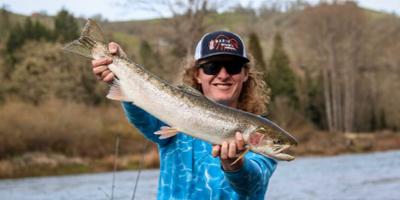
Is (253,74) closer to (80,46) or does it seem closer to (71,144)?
(80,46)

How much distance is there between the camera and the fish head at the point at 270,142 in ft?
10.2

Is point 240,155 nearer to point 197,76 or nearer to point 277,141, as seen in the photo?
point 277,141

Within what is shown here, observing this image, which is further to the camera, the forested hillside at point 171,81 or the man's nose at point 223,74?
the forested hillside at point 171,81

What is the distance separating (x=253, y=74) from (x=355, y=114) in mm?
57718

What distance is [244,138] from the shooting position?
121 inches

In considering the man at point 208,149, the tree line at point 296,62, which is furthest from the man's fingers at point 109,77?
the tree line at point 296,62

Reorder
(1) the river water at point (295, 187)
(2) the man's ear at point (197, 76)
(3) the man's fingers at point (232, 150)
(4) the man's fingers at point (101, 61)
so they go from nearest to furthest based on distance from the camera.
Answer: (3) the man's fingers at point (232, 150)
(4) the man's fingers at point (101, 61)
(2) the man's ear at point (197, 76)
(1) the river water at point (295, 187)

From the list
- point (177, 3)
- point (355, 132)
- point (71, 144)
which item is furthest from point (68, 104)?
point (355, 132)

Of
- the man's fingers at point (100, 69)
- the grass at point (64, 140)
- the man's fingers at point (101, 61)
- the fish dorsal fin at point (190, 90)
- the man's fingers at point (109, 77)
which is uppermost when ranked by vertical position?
the man's fingers at point (101, 61)

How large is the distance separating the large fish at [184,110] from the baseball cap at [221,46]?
1.81ft

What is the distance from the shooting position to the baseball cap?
367 centimetres

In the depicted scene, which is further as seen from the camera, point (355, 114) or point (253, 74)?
point (355, 114)

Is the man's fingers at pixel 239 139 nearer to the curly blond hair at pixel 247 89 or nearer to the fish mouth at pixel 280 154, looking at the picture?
the fish mouth at pixel 280 154

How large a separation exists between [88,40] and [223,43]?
0.97 m
